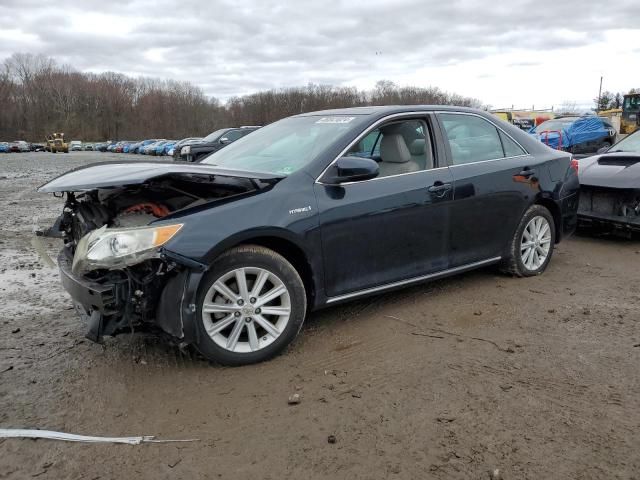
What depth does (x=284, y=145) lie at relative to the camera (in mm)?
4355

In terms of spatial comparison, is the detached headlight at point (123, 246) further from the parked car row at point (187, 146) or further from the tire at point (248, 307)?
the parked car row at point (187, 146)

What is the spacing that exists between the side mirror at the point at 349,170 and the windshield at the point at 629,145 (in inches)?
212

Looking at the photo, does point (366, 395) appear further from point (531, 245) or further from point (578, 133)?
point (578, 133)

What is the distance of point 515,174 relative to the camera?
498cm

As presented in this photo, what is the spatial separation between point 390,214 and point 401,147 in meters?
0.69

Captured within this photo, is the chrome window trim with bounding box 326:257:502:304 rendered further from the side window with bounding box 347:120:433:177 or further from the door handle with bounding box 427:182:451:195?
the side window with bounding box 347:120:433:177

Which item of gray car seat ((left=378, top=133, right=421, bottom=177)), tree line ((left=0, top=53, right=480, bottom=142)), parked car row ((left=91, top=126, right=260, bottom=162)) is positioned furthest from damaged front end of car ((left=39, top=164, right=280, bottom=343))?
tree line ((left=0, top=53, right=480, bottom=142))

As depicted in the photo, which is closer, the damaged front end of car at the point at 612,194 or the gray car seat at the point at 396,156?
the gray car seat at the point at 396,156

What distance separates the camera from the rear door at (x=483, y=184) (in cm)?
455

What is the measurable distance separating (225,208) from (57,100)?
114m

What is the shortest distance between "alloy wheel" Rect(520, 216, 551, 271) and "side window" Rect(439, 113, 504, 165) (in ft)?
2.60

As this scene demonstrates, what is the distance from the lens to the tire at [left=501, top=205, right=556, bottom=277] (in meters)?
5.13

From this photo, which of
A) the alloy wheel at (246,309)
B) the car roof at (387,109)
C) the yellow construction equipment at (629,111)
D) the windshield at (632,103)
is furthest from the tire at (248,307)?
the windshield at (632,103)

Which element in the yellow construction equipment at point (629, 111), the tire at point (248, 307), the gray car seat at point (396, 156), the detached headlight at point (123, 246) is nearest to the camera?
the detached headlight at point (123, 246)
